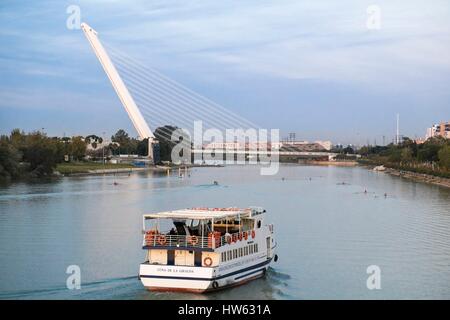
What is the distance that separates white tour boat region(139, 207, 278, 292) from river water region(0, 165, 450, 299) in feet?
0.40

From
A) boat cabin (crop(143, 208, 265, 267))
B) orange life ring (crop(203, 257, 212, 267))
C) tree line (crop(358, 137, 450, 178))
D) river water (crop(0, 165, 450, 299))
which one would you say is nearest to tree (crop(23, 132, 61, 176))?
river water (crop(0, 165, 450, 299))

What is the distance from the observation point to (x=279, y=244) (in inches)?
404

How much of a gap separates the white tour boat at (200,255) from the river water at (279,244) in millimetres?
123

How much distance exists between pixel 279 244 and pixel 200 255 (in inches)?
132

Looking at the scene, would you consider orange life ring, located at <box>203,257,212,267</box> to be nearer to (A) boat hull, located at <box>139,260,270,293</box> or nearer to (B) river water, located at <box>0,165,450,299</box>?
(A) boat hull, located at <box>139,260,270,293</box>

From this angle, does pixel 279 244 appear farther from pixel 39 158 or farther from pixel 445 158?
pixel 445 158

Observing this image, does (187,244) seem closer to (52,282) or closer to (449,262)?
(52,282)

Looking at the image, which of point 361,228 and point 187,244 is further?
point 361,228

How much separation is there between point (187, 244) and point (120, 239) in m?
3.64

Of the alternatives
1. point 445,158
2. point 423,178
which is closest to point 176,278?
point 423,178

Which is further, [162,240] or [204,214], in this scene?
[204,214]

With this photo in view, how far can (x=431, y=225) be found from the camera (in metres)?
12.9
